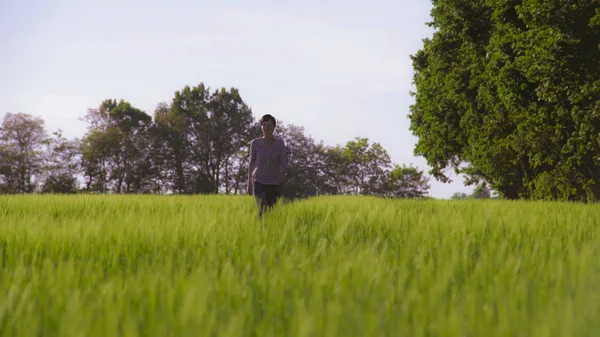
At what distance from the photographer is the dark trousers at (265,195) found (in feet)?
27.1

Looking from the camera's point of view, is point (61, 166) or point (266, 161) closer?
point (266, 161)

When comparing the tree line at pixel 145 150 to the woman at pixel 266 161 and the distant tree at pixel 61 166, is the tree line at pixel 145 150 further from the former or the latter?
the woman at pixel 266 161

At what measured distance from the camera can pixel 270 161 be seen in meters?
8.29

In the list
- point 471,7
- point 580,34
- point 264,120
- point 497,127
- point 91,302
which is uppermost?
point 471,7

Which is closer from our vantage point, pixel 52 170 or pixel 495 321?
pixel 495 321

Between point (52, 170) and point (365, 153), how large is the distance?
42561 millimetres

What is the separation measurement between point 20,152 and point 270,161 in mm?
51888

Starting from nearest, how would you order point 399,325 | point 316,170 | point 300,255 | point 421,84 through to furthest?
point 399,325
point 300,255
point 421,84
point 316,170

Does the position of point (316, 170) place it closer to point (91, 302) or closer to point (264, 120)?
point (264, 120)

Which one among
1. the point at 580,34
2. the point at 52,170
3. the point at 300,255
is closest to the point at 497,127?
the point at 580,34

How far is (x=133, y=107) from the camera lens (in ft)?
173

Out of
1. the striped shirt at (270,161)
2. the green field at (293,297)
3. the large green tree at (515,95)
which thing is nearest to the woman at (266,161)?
the striped shirt at (270,161)

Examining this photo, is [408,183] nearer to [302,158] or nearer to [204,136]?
[302,158]

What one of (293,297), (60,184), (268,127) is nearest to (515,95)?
(268,127)
